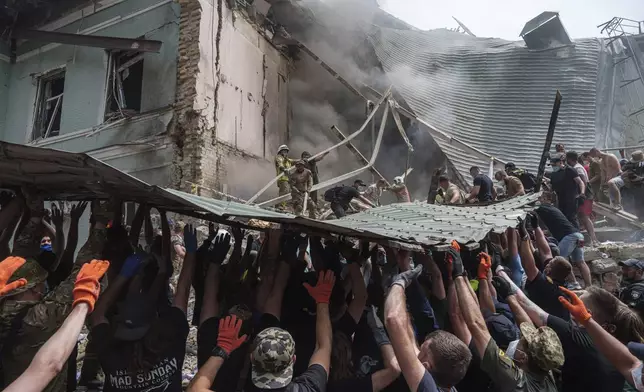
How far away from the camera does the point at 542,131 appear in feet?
42.4

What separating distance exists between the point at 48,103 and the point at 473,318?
11954 millimetres

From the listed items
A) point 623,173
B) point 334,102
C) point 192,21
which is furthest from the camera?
point 334,102

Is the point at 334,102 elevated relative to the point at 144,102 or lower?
elevated

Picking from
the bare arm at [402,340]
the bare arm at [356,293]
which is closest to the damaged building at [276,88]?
the bare arm at [356,293]

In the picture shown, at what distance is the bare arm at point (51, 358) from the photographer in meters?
1.71

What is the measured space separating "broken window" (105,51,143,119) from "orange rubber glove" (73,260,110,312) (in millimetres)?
8425

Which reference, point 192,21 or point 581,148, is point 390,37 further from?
point 192,21

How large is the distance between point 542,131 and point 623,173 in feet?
16.7

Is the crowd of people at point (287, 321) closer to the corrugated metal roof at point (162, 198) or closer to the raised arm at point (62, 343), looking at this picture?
the raised arm at point (62, 343)

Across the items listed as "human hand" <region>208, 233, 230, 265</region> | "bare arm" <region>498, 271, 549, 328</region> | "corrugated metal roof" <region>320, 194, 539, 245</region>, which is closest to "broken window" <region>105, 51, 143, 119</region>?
"corrugated metal roof" <region>320, 194, 539, 245</region>

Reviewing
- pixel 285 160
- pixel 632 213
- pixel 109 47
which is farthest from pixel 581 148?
pixel 109 47

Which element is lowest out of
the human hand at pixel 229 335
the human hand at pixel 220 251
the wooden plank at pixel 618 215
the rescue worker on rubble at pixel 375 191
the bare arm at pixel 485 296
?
the human hand at pixel 229 335

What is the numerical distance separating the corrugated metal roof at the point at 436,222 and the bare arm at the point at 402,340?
0.54 meters

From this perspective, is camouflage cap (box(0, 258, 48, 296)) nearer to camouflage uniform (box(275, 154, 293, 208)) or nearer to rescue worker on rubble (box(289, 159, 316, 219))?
rescue worker on rubble (box(289, 159, 316, 219))
